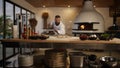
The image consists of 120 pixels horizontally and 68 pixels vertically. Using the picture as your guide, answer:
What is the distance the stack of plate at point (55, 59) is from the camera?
2.33m

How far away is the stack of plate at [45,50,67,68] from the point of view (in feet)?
7.63

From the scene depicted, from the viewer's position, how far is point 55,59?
91.7 inches

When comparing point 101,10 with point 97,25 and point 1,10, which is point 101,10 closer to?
point 97,25

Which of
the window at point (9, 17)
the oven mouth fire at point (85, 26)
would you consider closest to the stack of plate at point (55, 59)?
the window at point (9, 17)

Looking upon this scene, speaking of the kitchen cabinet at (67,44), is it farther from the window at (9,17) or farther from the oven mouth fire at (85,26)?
the oven mouth fire at (85,26)

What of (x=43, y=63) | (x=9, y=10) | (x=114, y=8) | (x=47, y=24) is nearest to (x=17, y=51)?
(x=9, y=10)

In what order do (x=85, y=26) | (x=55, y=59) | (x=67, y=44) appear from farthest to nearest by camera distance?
(x=85, y=26), (x=55, y=59), (x=67, y=44)

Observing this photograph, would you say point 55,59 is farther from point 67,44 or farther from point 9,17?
point 9,17

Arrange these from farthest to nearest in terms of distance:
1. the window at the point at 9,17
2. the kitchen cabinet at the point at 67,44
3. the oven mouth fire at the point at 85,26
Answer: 1. the oven mouth fire at the point at 85,26
2. the window at the point at 9,17
3. the kitchen cabinet at the point at 67,44

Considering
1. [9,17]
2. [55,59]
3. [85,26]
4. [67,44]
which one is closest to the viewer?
[67,44]

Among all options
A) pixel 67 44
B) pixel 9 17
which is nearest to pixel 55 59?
pixel 67 44

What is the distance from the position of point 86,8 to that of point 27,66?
5.52m

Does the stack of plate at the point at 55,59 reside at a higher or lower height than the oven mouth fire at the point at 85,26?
lower

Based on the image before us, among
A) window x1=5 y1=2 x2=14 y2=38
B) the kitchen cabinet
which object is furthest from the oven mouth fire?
the kitchen cabinet
